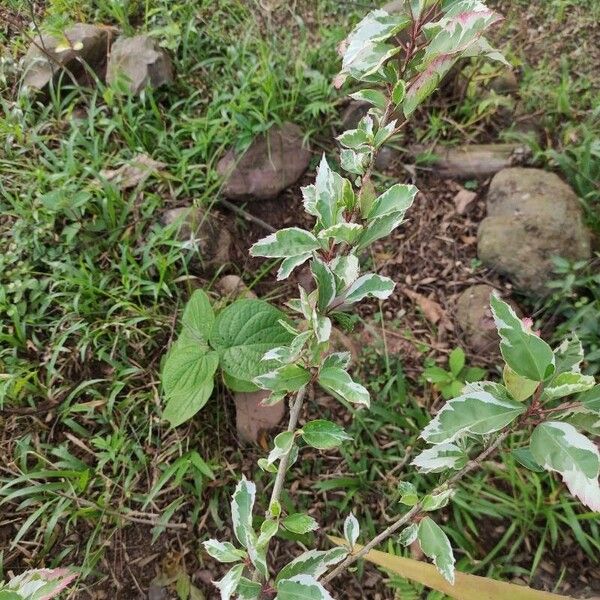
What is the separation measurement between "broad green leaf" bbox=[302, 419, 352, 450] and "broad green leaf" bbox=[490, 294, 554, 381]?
1.14 feet

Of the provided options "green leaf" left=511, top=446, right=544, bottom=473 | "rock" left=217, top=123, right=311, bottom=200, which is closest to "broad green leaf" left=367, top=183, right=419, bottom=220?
"green leaf" left=511, top=446, right=544, bottom=473

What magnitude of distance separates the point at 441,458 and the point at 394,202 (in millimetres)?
471

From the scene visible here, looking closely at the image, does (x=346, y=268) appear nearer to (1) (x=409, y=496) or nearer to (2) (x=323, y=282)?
(2) (x=323, y=282)

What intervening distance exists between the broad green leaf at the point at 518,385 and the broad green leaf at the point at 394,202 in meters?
0.33

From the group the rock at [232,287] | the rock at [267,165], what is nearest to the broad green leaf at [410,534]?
the rock at [232,287]

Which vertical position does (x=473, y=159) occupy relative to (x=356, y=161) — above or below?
below

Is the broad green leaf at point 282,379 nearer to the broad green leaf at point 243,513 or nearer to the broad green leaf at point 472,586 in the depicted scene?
the broad green leaf at point 243,513

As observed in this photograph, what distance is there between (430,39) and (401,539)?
941 mm

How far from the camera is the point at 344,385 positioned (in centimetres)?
98

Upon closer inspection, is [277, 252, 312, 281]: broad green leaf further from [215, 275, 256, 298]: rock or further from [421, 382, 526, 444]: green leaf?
[215, 275, 256, 298]: rock

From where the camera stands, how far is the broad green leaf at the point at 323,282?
980mm

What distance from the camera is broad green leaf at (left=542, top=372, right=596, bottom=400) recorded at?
0.74 metres

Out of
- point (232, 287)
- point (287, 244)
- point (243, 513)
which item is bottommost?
point (232, 287)

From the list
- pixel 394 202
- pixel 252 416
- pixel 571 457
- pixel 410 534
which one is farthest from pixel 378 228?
pixel 252 416
